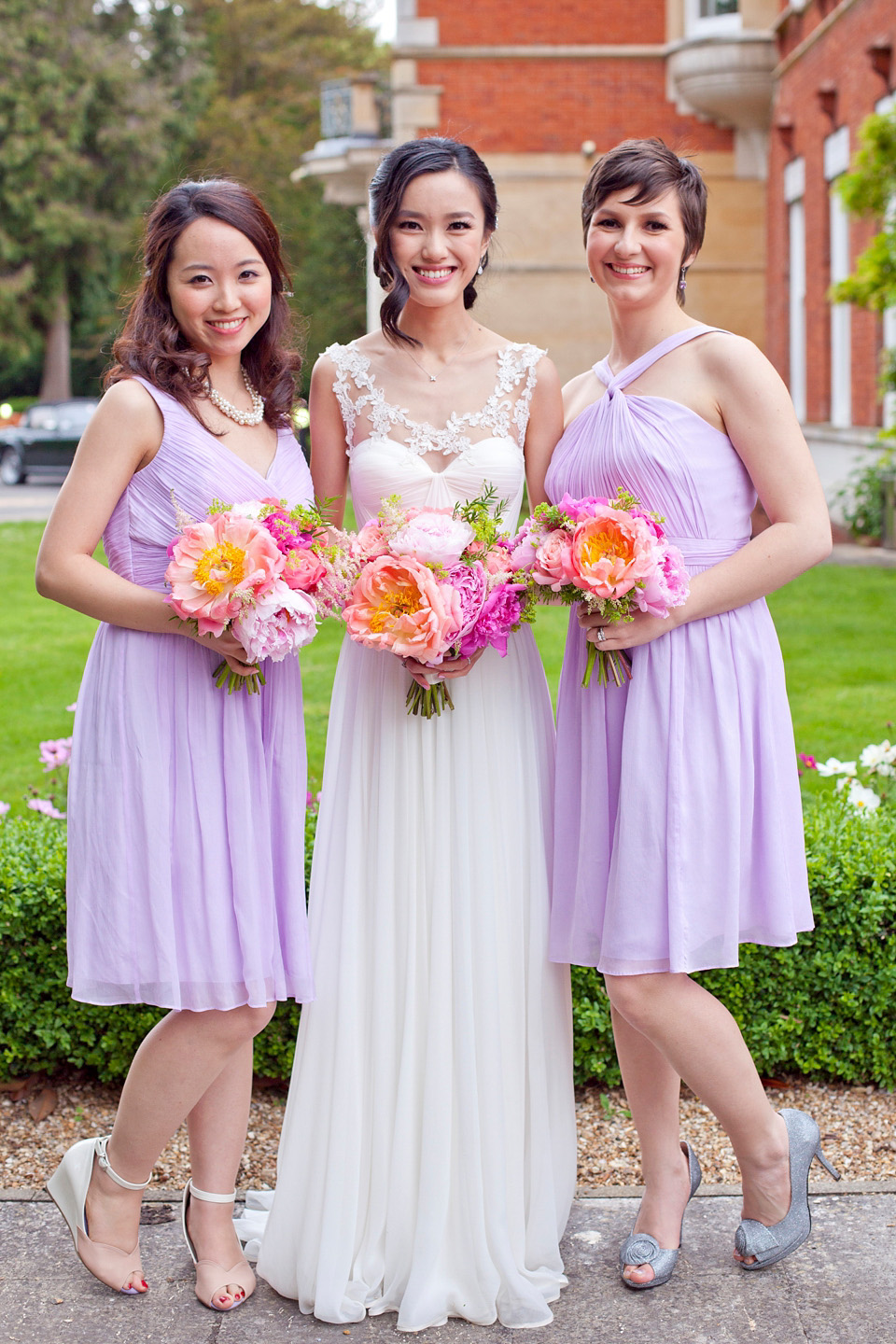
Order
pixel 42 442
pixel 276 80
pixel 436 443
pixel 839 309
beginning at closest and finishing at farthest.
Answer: pixel 436 443, pixel 839 309, pixel 42 442, pixel 276 80

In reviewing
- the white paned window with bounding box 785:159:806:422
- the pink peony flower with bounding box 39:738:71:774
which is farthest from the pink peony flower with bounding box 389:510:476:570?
the white paned window with bounding box 785:159:806:422

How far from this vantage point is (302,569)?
268 centimetres

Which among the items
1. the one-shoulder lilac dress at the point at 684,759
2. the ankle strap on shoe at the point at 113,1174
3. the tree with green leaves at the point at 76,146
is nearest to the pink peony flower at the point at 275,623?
the one-shoulder lilac dress at the point at 684,759

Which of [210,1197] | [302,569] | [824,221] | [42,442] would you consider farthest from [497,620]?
[42,442]

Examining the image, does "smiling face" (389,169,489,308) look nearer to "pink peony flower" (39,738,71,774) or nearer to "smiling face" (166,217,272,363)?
"smiling face" (166,217,272,363)

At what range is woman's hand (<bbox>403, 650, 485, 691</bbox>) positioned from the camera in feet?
9.34

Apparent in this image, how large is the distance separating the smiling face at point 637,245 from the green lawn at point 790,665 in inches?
107

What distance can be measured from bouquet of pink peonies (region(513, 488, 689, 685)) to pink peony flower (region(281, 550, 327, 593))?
0.41 metres

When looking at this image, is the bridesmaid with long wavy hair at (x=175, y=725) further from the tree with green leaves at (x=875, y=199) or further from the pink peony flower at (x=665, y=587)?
the tree with green leaves at (x=875, y=199)

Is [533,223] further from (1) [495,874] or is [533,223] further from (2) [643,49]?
(1) [495,874]

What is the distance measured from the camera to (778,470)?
286cm

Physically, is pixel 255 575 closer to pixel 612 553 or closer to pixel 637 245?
pixel 612 553

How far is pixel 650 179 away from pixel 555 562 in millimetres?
865

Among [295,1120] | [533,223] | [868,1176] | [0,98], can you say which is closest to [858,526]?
[533,223]
